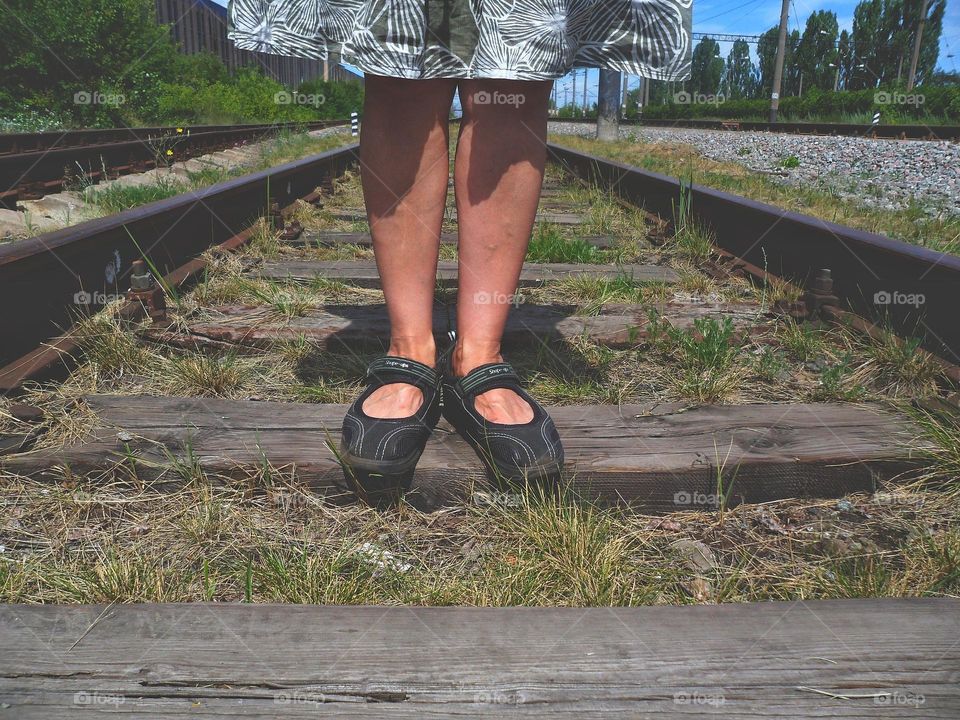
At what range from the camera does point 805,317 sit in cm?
254

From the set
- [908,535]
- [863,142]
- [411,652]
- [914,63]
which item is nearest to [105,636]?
[411,652]

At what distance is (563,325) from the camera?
2.49m

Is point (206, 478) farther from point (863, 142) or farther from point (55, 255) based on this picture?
point (863, 142)

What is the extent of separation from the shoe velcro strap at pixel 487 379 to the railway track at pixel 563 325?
13cm

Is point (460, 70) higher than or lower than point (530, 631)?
higher

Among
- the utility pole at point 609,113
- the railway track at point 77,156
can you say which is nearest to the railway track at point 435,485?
the railway track at point 77,156

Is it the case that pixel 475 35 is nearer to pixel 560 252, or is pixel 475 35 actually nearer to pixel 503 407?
pixel 503 407

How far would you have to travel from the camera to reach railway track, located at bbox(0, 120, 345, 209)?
612 cm

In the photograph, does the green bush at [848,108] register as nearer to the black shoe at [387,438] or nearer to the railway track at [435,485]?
the railway track at [435,485]

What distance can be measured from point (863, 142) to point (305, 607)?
12.8 m

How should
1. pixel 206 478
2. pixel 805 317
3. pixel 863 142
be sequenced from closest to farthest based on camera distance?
pixel 206 478 < pixel 805 317 < pixel 863 142

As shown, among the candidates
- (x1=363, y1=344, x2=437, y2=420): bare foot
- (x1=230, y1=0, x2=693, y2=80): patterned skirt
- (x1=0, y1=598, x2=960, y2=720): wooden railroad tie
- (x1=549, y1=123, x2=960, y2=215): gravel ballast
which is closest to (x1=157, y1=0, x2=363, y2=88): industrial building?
(x1=549, y1=123, x2=960, y2=215): gravel ballast

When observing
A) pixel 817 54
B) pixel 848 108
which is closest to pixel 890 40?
pixel 817 54

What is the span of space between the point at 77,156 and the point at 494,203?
7418mm
